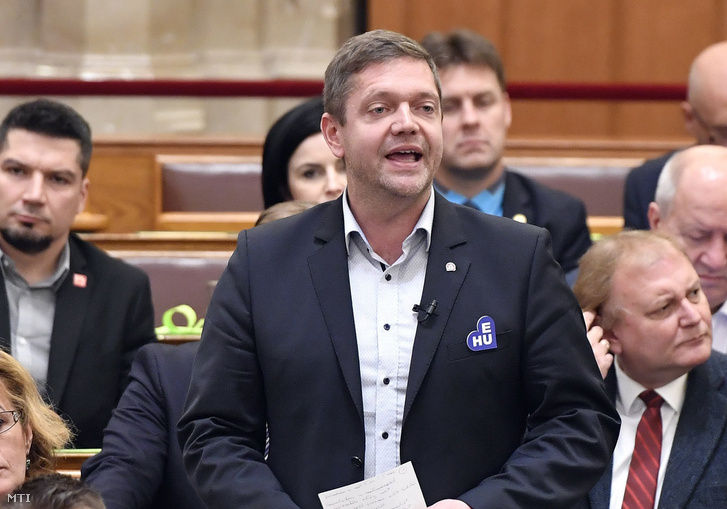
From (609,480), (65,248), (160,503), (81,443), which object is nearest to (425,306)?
(609,480)

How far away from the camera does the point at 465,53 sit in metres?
2.97

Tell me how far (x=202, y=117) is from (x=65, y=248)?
1.98m

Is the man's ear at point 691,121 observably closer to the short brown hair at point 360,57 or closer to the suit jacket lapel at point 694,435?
the suit jacket lapel at point 694,435

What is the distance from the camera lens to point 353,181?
63.2 inches

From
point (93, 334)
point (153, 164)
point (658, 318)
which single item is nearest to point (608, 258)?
point (658, 318)

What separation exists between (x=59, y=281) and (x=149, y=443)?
716mm

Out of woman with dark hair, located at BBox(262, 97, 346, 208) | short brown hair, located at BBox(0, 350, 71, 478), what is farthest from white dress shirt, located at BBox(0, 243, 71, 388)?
short brown hair, located at BBox(0, 350, 71, 478)

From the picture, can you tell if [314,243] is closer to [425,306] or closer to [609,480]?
[425,306]

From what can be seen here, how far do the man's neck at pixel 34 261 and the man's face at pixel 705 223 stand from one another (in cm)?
139

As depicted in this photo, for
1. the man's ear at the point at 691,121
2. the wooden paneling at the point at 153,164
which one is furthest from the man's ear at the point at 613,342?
the wooden paneling at the point at 153,164

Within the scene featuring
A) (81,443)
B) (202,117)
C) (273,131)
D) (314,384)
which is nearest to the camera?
(314,384)

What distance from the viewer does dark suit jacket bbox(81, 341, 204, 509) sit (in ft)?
6.18

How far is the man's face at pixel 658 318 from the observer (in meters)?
1.93

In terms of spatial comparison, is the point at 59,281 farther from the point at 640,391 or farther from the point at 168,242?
the point at 640,391
